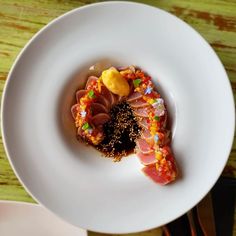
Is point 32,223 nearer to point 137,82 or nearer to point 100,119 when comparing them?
point 100,119

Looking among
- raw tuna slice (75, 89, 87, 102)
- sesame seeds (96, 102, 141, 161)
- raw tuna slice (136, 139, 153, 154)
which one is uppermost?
raw tuna slice (75, 89, 87, 102)

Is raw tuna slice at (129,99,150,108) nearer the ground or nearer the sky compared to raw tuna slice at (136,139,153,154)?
nearer the sky

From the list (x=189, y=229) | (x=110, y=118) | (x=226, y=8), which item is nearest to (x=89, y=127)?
(x=110, y=118)

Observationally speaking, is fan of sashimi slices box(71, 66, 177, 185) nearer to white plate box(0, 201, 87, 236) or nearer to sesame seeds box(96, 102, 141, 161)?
sesame seeds box(96, 102, 141, 161)

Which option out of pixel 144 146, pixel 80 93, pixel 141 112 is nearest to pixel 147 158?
pixel 144 146

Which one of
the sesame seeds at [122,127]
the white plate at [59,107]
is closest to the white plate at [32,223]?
the white plate at [59,107]

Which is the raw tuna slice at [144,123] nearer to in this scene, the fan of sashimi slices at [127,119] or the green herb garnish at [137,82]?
the fan of sashimi slices at [127,119]

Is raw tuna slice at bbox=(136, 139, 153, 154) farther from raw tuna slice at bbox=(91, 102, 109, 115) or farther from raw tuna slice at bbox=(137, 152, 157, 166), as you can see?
raw tuna slice at bbox=(91, 102, 109, 115)

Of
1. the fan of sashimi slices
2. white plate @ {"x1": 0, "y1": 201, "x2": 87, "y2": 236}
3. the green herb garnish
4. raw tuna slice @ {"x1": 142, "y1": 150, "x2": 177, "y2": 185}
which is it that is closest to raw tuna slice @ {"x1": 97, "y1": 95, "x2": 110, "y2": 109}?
the fan of sashimi slices

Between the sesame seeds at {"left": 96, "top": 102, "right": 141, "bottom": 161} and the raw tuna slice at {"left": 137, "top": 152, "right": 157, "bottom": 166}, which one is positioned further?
the sesame seeds at {"left": 96, "top": 102, "right": 141, "bottom": 161}
